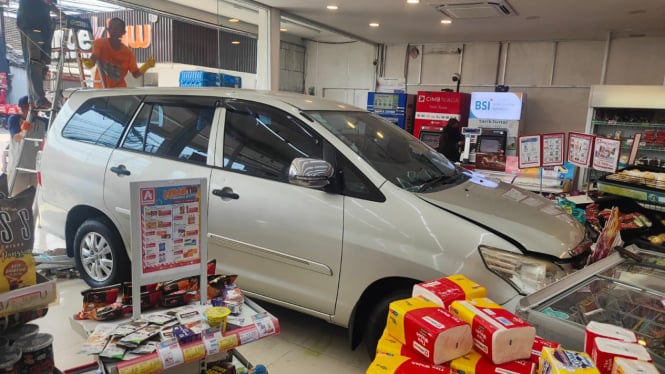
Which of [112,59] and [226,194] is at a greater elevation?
[112,59]

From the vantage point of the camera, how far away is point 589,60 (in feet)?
28.2

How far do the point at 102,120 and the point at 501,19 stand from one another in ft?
20.1

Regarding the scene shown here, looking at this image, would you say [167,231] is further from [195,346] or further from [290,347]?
[290,347]

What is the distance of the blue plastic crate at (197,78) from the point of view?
6262 mm

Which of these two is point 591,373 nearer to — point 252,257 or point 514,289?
point 514,289

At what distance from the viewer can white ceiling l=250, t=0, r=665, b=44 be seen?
20.1 feet

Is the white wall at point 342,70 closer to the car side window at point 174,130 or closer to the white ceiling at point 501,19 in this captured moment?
the white ceiling at point 501,19

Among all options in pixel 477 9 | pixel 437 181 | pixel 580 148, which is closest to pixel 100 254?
pixel 437 181

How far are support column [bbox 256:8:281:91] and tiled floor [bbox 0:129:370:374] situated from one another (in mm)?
5128

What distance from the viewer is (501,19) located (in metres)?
7.03

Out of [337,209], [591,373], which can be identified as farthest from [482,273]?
[591,373]

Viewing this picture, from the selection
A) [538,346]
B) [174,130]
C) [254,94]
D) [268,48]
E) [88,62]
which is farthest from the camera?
[268,48]

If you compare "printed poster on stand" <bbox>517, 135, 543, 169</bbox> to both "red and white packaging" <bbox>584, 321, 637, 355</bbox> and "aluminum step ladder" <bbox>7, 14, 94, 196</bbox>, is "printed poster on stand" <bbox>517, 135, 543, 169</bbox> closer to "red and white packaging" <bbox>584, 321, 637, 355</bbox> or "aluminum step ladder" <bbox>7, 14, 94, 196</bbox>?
"red and white packaging" <bbox>584, 321, 637, 355</bbox>

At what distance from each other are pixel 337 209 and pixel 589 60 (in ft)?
27.3
